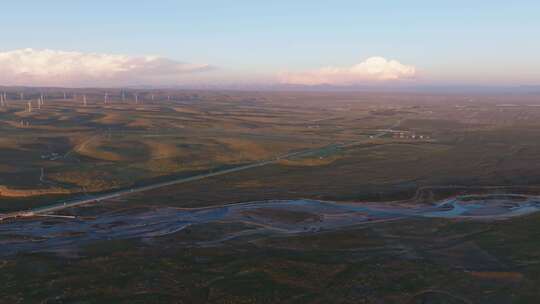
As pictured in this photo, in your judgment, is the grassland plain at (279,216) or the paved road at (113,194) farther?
the paved road at (113,194)

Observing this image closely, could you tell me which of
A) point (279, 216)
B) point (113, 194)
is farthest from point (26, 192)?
point (279, 216)

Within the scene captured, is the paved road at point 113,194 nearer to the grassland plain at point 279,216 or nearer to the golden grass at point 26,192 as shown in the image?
the grassland plain at point 279,216

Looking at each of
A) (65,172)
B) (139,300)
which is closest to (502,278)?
(139,300)

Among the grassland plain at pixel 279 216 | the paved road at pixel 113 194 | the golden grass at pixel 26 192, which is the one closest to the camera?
the grassland plain at pixel 279 216

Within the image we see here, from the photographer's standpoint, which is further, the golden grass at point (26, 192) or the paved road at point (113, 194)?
the golden grass at point (26, 192)

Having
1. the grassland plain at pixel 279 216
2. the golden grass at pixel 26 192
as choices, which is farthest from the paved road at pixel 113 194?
the golden grass at pixel 26 192

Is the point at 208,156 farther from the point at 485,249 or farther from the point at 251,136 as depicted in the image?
the point at 485,249

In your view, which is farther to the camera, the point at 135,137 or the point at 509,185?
the point at 135,137

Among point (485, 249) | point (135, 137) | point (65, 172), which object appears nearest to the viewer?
point (485, 249)

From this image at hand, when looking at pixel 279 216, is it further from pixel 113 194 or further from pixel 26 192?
pixel 26 192

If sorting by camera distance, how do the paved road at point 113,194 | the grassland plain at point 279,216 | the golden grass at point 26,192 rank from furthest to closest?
the golden grass at point 26,192 < the paved road at point 113,194 < the grassland plain at point 279,216

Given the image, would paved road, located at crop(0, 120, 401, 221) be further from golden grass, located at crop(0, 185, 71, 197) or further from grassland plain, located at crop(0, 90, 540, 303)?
golden grass, located at crop(0, 185, 71, 197)
